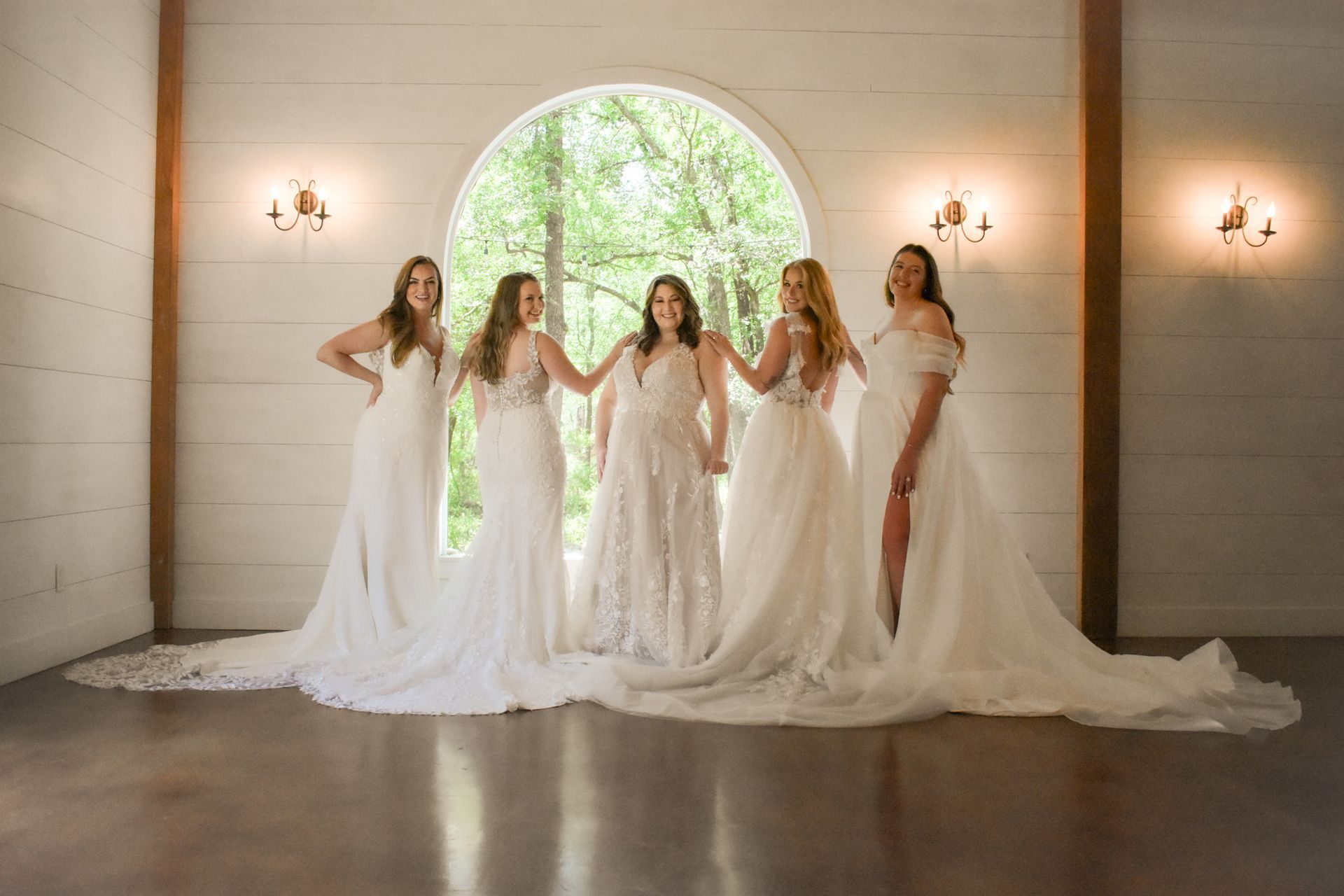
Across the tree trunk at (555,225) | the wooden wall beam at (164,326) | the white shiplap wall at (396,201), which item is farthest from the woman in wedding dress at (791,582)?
the wooden wall beam at (164,326)

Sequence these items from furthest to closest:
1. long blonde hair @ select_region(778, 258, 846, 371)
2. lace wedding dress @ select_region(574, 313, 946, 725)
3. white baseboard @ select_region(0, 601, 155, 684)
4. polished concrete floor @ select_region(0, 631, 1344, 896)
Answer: long blonde hair @ select_region(778, 258, 846, 371) < white baseboard @ select_region(0, 601, 155, 684) < lace wedding dress @ select_region(574, 313, 946, 725) < polished concrete floor @ select_region(0, 631, 1344, 896)

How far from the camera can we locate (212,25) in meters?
5.18

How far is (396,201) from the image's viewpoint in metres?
5.16

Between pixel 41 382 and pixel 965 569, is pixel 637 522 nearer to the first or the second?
pixel 965 569

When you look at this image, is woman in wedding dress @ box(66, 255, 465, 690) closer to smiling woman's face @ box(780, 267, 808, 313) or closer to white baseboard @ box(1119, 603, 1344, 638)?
smiling woman's face @ box(780, 267, 808, 313)

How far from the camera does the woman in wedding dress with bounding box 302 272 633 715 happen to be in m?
3.83

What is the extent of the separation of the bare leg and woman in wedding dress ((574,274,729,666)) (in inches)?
30.0

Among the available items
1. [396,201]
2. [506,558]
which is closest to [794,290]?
[506,558]

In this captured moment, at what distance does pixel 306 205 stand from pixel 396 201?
0.48 meters

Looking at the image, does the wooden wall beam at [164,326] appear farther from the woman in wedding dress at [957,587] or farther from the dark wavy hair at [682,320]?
the woman in wedding dress at [957,587]

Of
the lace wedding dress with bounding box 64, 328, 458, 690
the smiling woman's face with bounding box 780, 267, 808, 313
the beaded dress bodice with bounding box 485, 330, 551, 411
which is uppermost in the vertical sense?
the smiling woman's face with bounding box 780, 267, 808, 313

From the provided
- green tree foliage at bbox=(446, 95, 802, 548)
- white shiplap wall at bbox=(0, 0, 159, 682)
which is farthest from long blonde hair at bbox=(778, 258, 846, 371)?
white shiplap wall at bbox=(0, 0, 159, 682)

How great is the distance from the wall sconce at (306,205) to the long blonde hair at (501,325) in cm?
153

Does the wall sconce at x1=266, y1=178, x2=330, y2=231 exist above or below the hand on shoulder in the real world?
above
